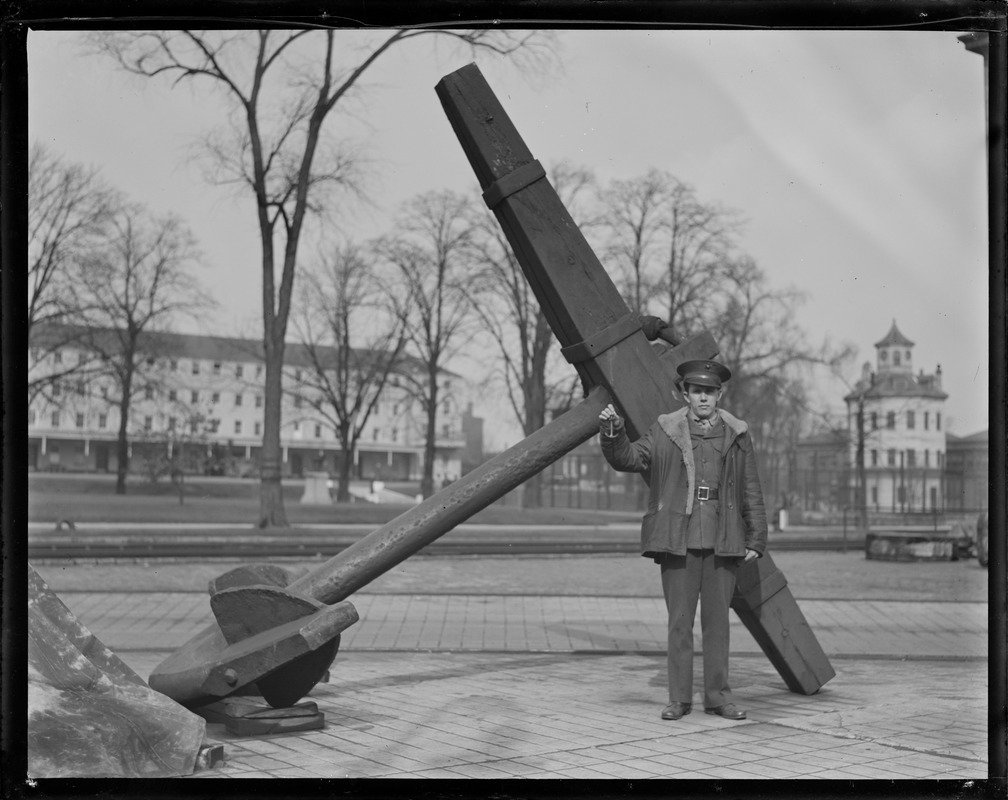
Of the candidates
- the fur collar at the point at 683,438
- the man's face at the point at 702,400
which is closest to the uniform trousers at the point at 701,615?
the fur collar at the point at 683,438

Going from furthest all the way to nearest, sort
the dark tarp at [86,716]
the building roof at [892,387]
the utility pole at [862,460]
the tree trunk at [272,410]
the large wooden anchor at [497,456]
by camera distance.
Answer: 1. the building roof at [892,387]
2. the utility pole at [862,460]
3. the tree trunk at [272,410]
4. the large wooden anchor at [497,456]
5. the dark tarp at [86,716]

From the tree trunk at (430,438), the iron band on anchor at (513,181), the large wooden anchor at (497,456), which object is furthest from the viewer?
the tree trunk at (430,438)

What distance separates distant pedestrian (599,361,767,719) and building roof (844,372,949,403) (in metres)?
24.9

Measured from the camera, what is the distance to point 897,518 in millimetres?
35312

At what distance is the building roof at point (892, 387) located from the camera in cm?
3006

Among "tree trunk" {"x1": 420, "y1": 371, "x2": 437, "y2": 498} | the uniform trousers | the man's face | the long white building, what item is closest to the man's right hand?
the man's face

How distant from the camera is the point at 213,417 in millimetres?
80500

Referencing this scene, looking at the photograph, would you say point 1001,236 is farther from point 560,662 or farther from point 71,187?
point 71,187

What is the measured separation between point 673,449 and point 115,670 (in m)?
2.62

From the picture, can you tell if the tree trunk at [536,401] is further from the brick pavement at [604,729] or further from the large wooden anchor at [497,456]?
the large wooden anchor at [497,456]

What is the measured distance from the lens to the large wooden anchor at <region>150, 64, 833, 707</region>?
493cm

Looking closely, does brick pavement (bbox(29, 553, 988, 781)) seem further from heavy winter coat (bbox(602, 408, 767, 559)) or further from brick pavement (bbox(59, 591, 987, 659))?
heavy winter coat (bbox(602, 408, 767, 559))

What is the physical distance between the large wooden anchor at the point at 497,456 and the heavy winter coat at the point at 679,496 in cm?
12

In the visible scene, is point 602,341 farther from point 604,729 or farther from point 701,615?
point 604,729
